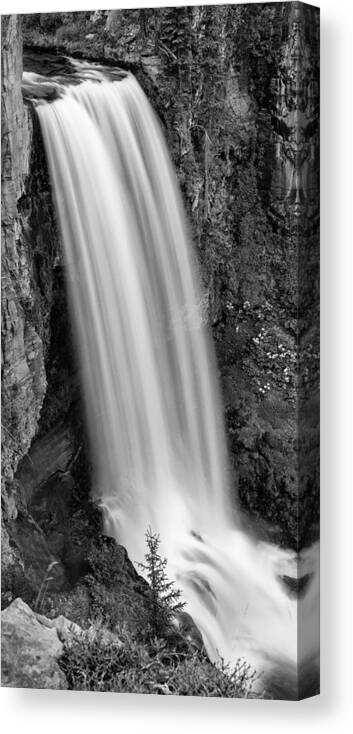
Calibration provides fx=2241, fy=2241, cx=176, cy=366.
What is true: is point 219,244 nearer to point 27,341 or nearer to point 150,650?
point 27,341

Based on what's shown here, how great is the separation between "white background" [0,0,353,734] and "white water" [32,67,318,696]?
0.40 feet

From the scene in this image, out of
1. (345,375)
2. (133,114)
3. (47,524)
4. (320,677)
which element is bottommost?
(320,677)

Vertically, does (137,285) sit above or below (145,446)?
above

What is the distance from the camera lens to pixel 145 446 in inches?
351

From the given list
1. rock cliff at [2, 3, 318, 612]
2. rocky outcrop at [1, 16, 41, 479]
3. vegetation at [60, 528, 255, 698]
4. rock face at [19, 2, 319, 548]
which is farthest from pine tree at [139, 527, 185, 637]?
rocky outcrop at [1, 16, 41, 479]

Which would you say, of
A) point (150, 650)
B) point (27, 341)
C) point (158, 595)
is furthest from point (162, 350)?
point (150, 650)

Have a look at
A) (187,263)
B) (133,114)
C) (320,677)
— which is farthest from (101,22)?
(320,677)

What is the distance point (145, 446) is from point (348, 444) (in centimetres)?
81

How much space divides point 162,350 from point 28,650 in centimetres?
136

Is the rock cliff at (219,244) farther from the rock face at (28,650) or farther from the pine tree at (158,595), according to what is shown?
the pine tree at (158,595)

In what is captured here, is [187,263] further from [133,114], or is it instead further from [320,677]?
[320,677]

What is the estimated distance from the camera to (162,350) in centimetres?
886

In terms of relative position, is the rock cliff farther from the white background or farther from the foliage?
the foliage

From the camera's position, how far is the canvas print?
28.5ft
